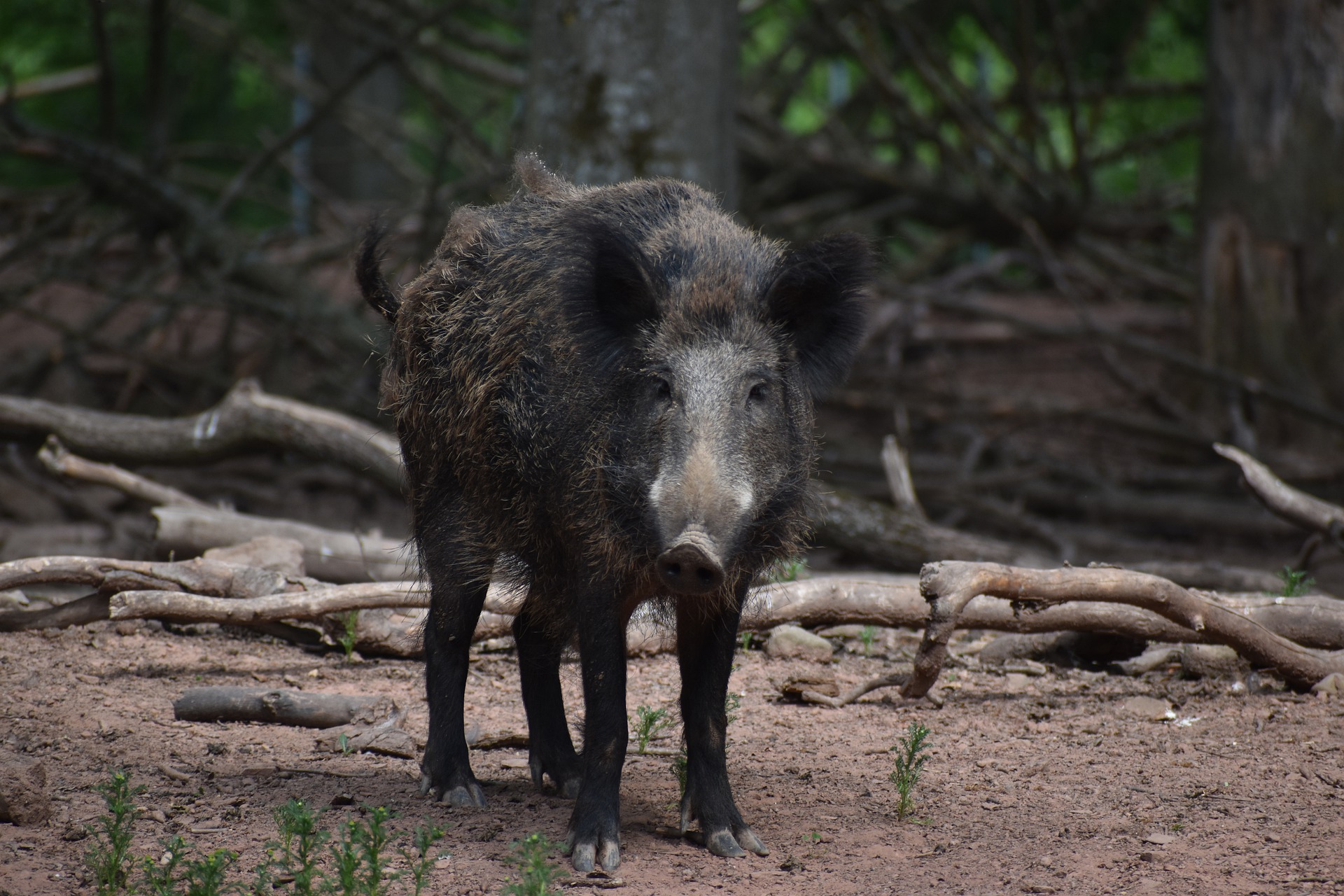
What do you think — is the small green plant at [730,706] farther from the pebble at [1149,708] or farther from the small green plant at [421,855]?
the pebble at [1149,708]

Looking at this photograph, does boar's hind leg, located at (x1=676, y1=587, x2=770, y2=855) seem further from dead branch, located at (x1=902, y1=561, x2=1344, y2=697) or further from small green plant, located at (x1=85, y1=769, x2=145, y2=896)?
small green plant, located at (x1=85, y1=769, x2=145, y2=896)

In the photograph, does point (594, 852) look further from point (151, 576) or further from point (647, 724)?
point (151, 576)

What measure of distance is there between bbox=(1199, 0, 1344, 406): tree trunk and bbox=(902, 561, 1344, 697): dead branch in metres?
4.23

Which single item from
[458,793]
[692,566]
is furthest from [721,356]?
→ [458,793]

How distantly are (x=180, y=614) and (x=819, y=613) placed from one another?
8.12 ft

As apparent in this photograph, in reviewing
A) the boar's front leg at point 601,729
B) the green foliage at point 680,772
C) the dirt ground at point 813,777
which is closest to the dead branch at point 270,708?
the dirt ground at point 813,777

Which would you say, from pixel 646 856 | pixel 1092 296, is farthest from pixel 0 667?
pixel 1092 296

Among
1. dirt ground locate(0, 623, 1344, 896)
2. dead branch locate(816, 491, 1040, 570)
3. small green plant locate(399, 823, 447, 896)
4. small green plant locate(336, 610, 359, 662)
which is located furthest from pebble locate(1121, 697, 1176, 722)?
small green plant locate(336, 610, 359, 662)

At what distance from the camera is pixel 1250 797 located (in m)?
3.57

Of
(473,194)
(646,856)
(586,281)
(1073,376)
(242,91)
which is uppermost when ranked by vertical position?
(242,91)

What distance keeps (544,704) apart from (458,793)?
1.39 feet

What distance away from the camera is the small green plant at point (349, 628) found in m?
4.93

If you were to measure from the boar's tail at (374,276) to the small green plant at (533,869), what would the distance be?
77.7 inches

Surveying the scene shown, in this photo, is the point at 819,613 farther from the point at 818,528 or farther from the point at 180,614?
the point at 180,614
